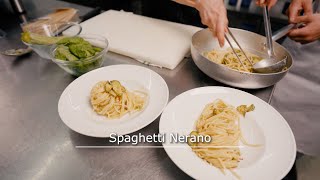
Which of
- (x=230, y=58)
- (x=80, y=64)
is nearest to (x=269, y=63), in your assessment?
(x=230, y=58)

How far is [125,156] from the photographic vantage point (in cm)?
73

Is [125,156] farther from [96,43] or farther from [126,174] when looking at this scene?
[96,43]

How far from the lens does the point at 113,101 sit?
0.81 m

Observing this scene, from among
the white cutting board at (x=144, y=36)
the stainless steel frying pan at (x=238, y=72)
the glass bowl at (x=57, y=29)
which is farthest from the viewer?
the glass bowl at (x=57, y=29)

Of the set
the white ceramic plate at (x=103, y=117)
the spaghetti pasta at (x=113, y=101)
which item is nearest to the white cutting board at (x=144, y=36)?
the white ceramic plate at (x=103, y=117)

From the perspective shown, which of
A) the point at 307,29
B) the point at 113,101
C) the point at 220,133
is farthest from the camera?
the point at 307,29

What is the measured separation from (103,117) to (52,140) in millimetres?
187

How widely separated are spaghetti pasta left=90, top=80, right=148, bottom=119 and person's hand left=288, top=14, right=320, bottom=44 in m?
0.89

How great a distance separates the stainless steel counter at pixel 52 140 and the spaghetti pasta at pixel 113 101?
0.09 metres

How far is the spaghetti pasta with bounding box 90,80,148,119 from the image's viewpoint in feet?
2.62

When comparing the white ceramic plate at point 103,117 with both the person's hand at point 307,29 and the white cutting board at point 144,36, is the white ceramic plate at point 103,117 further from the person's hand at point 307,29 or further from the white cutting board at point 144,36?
the person's hand at point 307,29

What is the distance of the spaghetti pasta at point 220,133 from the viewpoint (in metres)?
0.64

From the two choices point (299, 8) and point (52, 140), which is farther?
point (299, 8)

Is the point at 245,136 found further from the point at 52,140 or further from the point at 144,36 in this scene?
the point at 144,36
